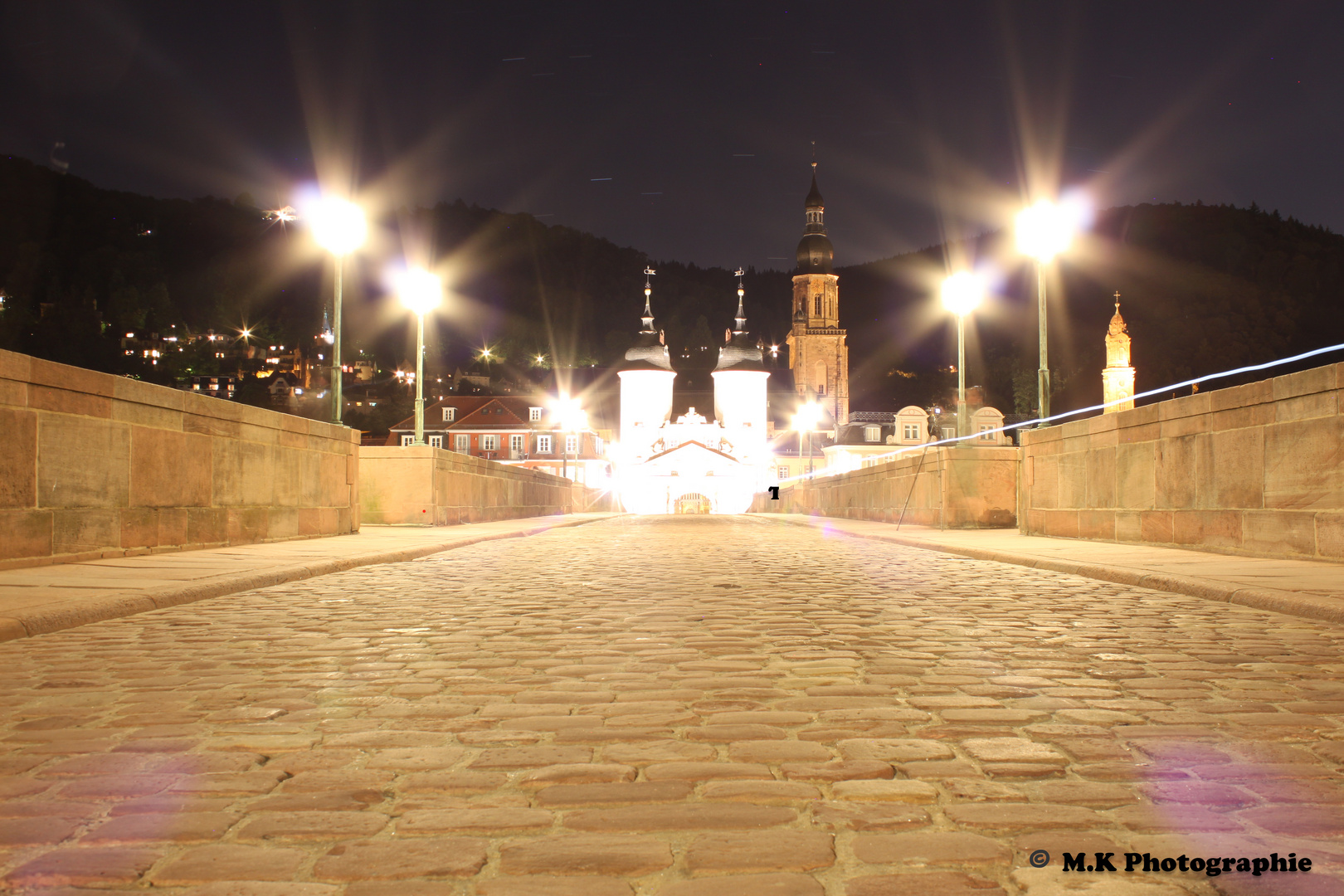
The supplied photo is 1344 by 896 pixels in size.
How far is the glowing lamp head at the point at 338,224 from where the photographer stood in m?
18.8

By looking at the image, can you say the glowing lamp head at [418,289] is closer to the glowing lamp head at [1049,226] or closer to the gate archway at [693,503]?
the glowing lamp head at [1049,226]

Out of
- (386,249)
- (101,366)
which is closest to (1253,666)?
(101,366)

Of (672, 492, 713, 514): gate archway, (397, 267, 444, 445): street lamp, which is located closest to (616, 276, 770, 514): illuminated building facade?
(672, 492, 713, 514): gate archway

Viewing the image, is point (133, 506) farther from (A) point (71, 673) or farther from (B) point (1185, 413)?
(B) point (1185, 413)

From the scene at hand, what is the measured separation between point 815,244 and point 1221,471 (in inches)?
4389

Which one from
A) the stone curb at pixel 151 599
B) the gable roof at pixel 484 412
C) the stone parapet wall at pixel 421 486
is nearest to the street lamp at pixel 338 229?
the stone parapet wall at pixel 421 486

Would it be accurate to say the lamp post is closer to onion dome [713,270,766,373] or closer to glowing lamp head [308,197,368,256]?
glowing lamp head [308,197,368,256]

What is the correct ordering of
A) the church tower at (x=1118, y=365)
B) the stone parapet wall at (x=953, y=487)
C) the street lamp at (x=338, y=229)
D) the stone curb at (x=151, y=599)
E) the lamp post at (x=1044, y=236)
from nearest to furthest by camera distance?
the stone curb at (x=151, y=599)
the street lamp at (x=338, y=229)
the lamp post at (x=1044, y=236)
the stone parapet wall at (x=953, y=487)
the church tower at (x=1118, y=365)

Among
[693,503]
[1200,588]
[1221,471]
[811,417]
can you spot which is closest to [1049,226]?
[1221,471]

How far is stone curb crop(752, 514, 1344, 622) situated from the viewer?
7.31 meters

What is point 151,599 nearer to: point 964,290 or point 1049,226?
point 1049,226

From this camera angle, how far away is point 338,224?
1892 cm

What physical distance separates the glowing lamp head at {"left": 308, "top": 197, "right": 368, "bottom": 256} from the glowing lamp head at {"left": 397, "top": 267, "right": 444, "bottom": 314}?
4627mm

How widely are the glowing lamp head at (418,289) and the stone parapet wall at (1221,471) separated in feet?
47.8
